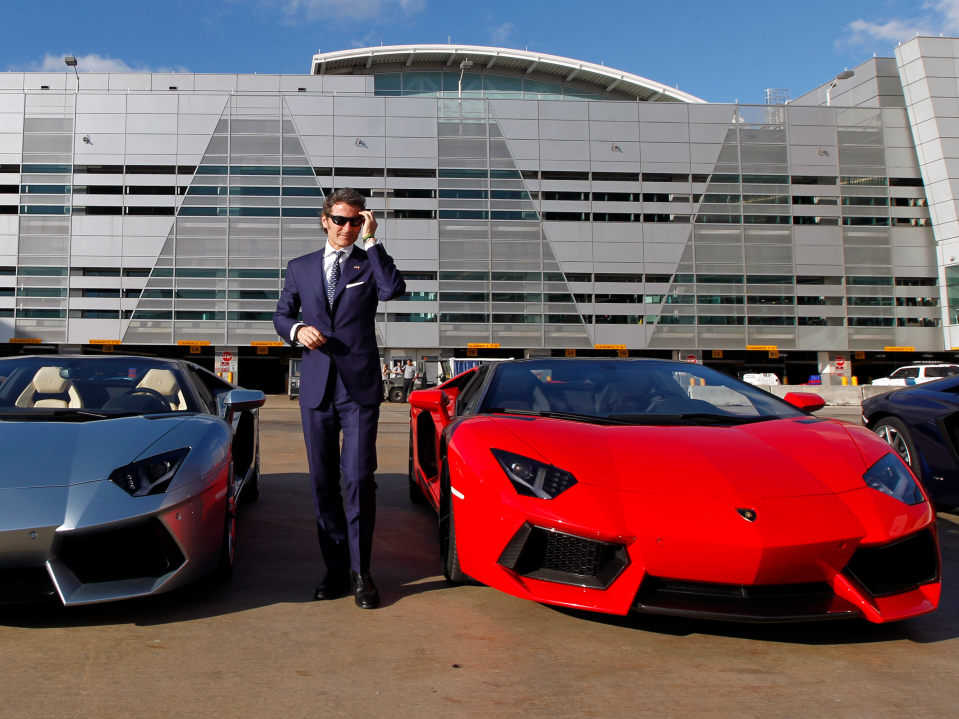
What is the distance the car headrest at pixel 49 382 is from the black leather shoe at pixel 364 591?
6.19ft

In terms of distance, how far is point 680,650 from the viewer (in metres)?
2.33

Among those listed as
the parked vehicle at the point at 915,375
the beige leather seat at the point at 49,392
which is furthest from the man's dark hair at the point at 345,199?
the parked vehicle at the point at 915,375

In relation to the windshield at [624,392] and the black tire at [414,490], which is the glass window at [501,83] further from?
the windshield at [624,392]

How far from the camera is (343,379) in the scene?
2.95 metres

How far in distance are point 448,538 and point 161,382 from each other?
1826 millimetres

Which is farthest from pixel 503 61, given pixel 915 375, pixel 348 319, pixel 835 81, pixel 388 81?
pixel 348 319

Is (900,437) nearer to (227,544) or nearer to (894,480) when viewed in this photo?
(894,480)

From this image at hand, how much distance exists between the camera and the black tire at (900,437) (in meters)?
4.85

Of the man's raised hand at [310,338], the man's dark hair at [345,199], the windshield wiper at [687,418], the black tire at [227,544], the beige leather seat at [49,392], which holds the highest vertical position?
the man's dark hair at [345,199]

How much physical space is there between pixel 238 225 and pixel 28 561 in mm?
42419

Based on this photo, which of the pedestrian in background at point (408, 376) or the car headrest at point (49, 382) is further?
the pedestrian in background at point (408, 376)

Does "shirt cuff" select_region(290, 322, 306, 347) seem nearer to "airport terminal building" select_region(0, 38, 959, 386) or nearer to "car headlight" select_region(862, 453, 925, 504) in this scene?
"car headlight" select_region(862, 453, 925, 504)

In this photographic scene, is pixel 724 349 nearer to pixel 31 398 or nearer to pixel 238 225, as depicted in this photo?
pixel 238 225

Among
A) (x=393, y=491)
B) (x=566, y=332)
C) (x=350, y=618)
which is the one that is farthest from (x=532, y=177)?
(x=350, y=618)
